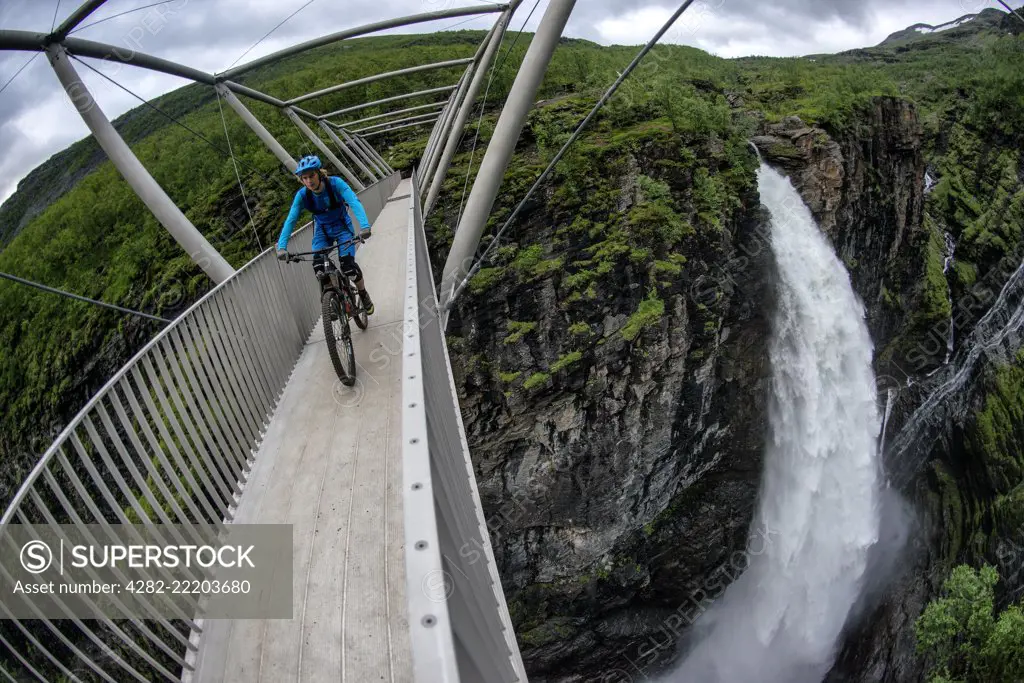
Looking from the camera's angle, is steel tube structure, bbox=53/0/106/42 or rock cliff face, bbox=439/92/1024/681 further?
rock cliff face, bbox=439/92/1024/681

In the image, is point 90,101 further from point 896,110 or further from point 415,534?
point 896,110

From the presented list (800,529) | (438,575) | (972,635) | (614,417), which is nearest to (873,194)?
(800,529)

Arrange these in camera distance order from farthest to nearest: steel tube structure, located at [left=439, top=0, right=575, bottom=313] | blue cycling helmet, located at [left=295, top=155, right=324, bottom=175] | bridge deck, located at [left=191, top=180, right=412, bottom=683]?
steel tube structure, located at [left=439, top=0, right=575, bottom=313], blue cycling helmet, located at [left=295, top=155, right=324, bottom=175], bridge deck, located at [left=191, top=180, right=412, bottom=683]

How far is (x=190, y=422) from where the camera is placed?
414cm

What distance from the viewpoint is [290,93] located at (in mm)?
39344

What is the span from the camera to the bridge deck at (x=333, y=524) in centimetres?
323

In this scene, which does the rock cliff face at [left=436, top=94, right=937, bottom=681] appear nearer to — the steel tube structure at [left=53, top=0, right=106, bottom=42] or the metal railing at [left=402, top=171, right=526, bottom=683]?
the steel tube structure at [left=53, top=0, right=106, bottom=42]

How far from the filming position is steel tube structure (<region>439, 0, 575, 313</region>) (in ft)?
18.9

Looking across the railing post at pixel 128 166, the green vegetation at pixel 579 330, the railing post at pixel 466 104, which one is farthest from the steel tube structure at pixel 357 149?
the railing post at pixel 128 166

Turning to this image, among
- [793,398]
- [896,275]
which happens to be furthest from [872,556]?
[896,275]

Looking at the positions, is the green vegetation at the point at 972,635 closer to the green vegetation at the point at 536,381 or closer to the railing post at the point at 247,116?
the green vegetation at the point at 536,381

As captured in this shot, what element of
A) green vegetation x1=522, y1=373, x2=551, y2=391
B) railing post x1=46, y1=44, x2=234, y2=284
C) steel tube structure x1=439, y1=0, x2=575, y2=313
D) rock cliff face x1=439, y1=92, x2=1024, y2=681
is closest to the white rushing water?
rock cliff face x1=439, y1=92, x2=1024, y2=681

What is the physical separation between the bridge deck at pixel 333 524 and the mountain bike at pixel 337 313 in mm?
261

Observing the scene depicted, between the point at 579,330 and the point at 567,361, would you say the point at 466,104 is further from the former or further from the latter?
the point at 567,361
